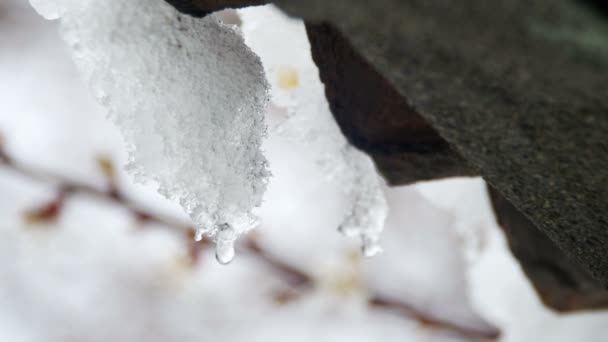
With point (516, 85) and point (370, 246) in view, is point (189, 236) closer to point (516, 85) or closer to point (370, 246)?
point (370, 246)

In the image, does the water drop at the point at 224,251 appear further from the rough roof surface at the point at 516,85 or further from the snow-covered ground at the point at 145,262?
the snow-covered ground at the point at 145,262

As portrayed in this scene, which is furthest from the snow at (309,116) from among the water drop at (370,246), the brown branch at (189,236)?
the brown branch at (189,236)

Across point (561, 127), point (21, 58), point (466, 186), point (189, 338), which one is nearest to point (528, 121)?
point (561, 127)

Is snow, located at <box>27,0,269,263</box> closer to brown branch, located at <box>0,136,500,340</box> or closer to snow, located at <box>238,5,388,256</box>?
snow, located at <box>238,5,388,256</box>

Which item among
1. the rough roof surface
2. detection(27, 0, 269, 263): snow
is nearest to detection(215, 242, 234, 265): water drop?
detection(27, 0, 269, 263): snow

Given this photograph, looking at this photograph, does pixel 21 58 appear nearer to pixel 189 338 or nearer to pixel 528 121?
pixel 189 338
